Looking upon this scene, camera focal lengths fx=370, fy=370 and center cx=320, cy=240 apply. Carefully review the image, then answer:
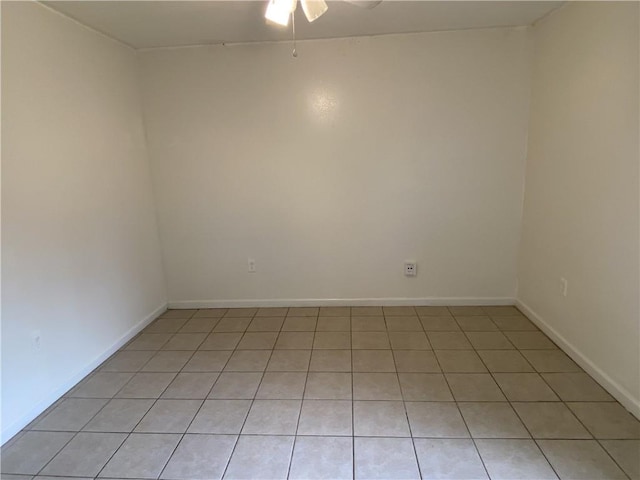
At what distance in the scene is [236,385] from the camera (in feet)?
7.25

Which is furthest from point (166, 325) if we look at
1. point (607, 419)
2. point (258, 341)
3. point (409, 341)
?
point (607, 419)

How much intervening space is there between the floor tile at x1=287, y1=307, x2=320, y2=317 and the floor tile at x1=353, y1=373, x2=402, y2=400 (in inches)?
38.1

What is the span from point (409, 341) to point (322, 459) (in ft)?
4.03

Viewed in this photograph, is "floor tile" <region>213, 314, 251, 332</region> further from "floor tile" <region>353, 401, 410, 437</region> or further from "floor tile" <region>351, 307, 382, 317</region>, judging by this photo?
"floor tile" <region>353, 401, 410, 437</region>

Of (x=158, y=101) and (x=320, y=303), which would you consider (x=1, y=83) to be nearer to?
(x=158, y=101)

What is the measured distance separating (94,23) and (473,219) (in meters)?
3.03

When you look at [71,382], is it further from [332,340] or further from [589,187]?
[589,187]

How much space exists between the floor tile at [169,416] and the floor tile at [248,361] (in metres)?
0.37

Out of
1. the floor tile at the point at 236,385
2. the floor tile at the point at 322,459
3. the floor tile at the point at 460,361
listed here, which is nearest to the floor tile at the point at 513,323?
the floor tile at the point at 460,361

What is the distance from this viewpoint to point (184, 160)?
10.2 feet

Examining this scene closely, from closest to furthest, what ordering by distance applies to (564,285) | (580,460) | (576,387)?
1. (580,460)
2. (576,387)
3. (564,285)

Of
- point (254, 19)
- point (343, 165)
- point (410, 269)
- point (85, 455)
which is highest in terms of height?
point (254, 19)

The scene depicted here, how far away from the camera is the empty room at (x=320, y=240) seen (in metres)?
1.78

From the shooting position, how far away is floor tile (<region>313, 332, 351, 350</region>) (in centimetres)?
262
